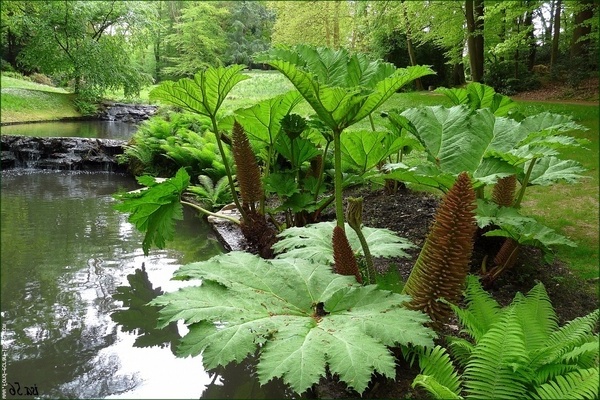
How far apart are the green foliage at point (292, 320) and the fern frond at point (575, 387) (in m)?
0.46

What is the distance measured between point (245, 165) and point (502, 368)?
106 inches

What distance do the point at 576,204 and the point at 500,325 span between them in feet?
12.4

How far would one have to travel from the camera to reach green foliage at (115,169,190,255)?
336 centimetres

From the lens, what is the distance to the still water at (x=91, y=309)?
2.68m

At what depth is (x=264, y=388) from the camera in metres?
2.59

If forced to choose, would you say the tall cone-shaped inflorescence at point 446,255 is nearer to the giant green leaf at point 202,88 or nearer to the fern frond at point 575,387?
the fern frond at point 575,387

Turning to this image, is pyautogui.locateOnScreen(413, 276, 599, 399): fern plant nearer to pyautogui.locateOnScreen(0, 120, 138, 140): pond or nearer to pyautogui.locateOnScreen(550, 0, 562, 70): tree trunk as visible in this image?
pyautogui.locateOnScreen(0, 120, 138, 140): pond

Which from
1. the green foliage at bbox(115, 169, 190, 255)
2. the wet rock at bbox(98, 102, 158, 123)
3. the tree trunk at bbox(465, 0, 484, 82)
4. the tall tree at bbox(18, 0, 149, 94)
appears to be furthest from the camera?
the wet rock at bbox(98, 102, 158, 123)

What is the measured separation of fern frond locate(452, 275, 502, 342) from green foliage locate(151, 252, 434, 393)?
0.41m

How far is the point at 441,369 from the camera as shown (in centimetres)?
190

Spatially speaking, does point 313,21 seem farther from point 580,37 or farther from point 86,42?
point 580,37

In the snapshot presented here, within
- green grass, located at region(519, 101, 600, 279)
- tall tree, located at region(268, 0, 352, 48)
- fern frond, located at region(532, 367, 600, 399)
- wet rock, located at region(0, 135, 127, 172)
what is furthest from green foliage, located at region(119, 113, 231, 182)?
tall tree, located at region(268, 0, 352, 48)

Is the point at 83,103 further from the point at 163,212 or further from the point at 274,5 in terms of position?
the point at 163,212

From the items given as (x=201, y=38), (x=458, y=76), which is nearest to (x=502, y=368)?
(x=458, y=76)
